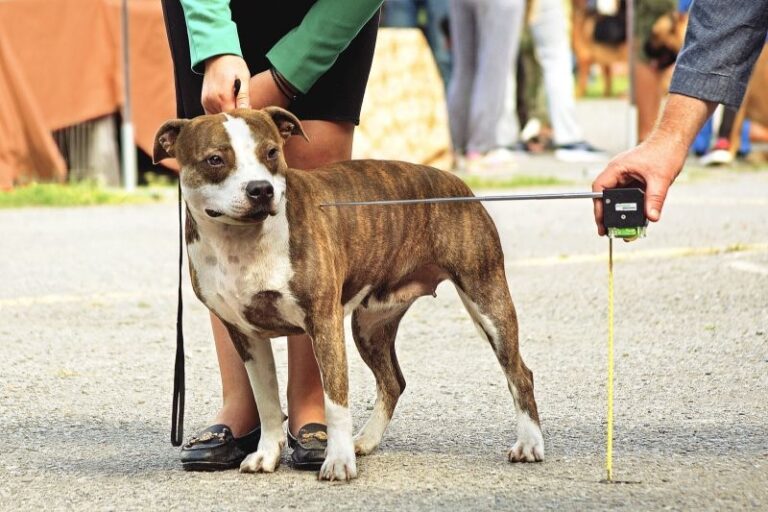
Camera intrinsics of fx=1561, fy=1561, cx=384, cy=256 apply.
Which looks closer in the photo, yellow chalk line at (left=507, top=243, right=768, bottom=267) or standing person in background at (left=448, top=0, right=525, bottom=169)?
yellow chalk line at (left=507, top=243, right=768, bottom=267)

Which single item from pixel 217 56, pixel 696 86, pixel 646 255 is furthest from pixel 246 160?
pixel 646 255

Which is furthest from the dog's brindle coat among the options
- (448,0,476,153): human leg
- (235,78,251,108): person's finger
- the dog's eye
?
(448,0,476,153): human leg

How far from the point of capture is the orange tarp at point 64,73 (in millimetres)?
10570

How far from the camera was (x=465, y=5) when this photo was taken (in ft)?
39.9

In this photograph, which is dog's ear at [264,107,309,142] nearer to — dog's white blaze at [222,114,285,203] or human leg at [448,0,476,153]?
dog's white blaze at [222,114,285,203]

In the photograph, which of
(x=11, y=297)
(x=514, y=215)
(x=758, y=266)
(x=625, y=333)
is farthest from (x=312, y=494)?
(x=514, y=215)

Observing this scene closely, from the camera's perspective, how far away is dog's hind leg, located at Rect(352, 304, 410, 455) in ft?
14.4

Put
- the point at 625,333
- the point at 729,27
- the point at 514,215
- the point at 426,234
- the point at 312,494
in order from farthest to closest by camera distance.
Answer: the point at 514,215
the point at 625,333
the point at 426,234
the point at 312,494
the point at 729,27

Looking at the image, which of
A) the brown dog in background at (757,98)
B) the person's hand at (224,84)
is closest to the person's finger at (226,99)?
the person's hand at (224,84)

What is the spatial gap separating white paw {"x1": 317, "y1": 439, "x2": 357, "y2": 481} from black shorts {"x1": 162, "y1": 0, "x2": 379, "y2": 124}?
97cm

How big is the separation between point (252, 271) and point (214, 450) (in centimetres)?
60

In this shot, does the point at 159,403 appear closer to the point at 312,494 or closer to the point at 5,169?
the point at 312,494

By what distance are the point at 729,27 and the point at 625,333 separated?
2.70 m

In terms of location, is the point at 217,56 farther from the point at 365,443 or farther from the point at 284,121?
the point at 365,443
